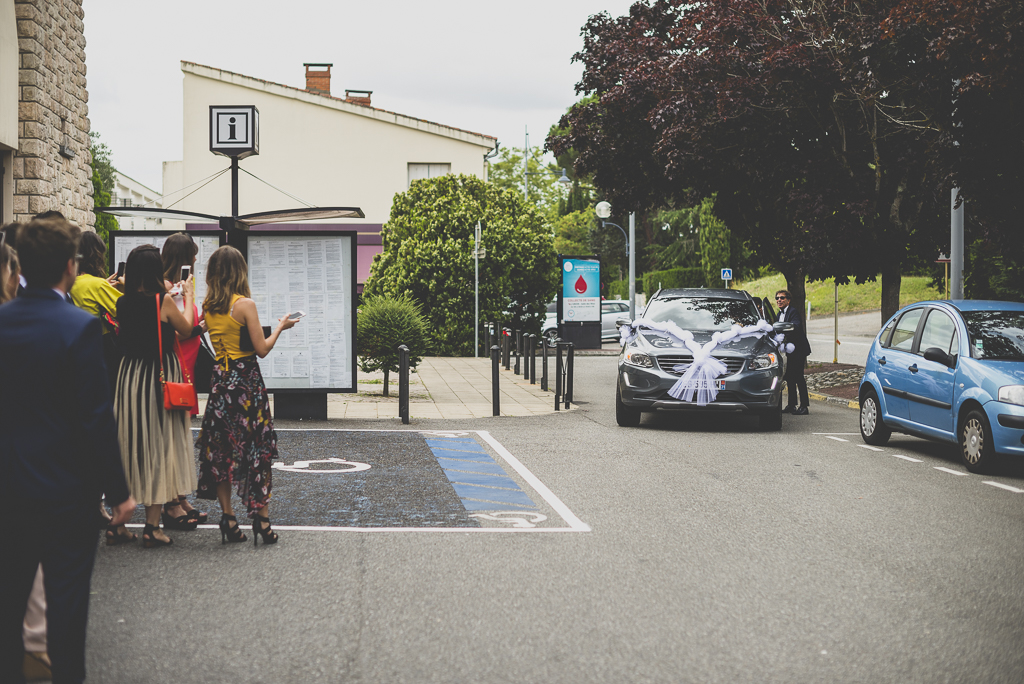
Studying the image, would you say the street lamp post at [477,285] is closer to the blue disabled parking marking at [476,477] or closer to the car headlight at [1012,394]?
the blue disabled parking marking at [476,477]

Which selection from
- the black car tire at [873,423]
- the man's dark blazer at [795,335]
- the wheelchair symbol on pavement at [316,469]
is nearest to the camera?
the wheelchair symbol on pavement at [316,469]

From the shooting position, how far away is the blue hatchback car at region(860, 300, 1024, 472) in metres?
9.05

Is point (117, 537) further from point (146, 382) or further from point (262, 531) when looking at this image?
point (146, 382)

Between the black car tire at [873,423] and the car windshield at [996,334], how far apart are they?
1.49 meters

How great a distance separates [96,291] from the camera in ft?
20.3

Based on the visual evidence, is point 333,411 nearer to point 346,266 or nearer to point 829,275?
point 346,266

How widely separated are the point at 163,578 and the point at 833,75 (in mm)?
15351

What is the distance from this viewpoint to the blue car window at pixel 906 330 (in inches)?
431

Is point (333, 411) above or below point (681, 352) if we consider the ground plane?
below

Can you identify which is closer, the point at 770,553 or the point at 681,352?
the point at 770,553

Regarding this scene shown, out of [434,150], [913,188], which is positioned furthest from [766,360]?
[434,150]

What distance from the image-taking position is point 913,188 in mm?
18234

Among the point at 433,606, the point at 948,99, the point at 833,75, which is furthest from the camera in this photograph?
the point at 833,75

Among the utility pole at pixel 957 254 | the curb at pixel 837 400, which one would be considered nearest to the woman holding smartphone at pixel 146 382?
the curb at pixel 837 400
